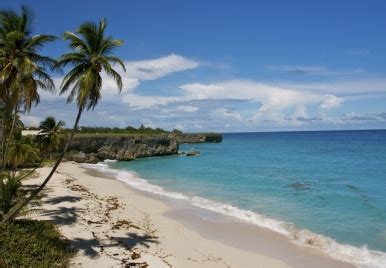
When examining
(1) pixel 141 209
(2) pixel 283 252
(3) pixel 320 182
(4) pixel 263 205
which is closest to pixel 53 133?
(1) pixel 141 209

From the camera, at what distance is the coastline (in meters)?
14.4

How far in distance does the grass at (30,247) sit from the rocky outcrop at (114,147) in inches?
1911

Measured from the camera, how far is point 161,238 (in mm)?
17375

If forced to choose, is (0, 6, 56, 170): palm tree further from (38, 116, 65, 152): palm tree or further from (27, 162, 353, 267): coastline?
(38, 116, 65, 152): palm tree

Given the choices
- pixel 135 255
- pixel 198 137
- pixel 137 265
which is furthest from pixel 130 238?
pixel 198 137

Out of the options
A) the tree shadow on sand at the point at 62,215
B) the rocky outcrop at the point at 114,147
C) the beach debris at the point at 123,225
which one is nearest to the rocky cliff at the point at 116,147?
the rocky outcrop at the point at 114,147

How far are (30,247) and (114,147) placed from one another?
56181 mm

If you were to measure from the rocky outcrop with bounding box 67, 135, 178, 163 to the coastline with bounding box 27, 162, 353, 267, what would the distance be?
39032 millimetres

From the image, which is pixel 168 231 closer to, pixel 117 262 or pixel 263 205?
pixel 117 262

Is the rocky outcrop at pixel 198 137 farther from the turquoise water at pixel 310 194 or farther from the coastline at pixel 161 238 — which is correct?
the coastline at pixel 161 238

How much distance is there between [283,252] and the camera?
16219 millimetres

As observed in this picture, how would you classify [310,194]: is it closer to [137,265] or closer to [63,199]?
[63,199]

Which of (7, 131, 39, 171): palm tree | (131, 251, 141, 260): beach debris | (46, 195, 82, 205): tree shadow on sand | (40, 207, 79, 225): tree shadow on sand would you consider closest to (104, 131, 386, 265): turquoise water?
(131, 251, 141, 260): beach debris

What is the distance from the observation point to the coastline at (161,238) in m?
14.4
